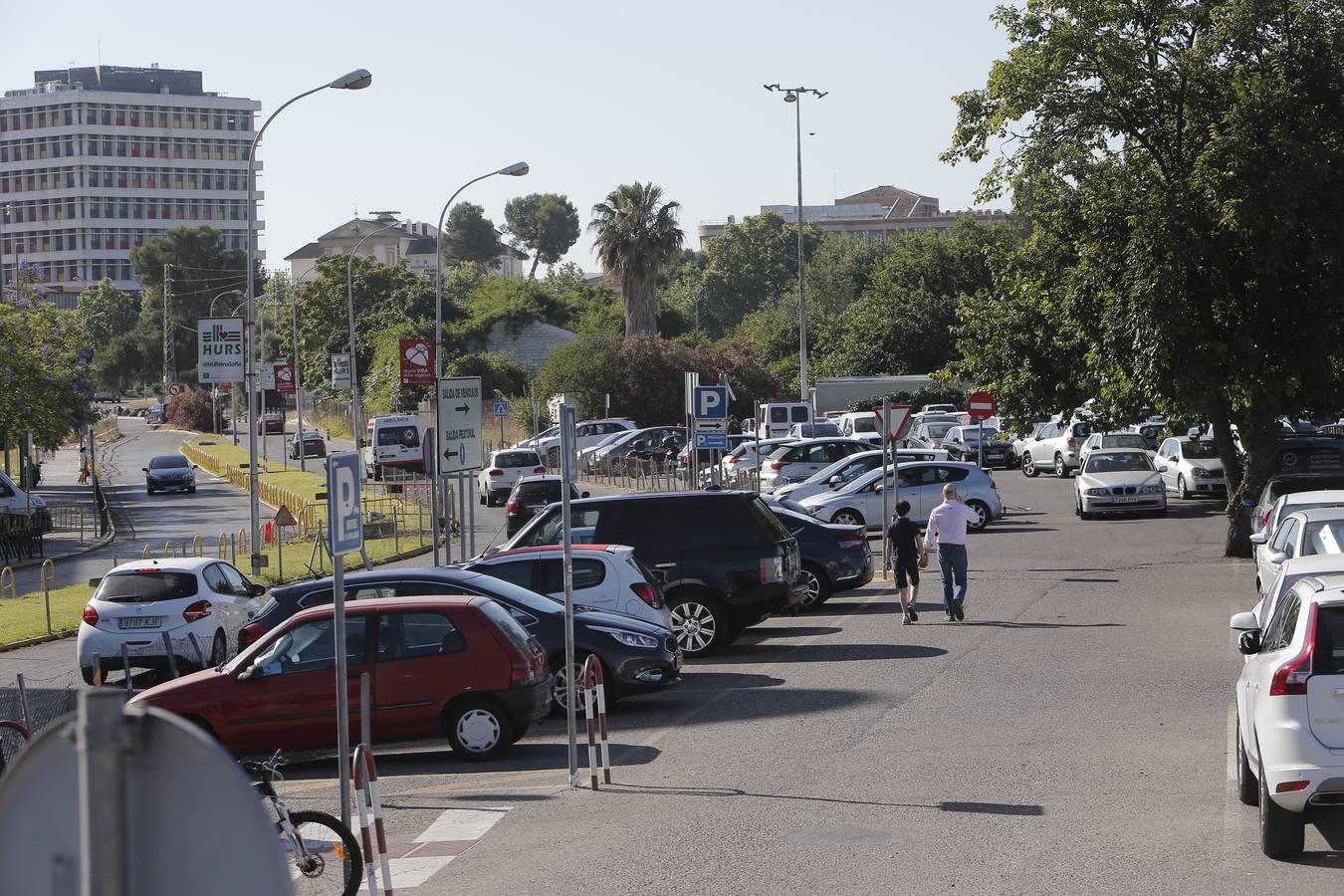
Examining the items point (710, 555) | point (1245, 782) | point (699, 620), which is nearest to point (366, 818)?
point (1245, 782)

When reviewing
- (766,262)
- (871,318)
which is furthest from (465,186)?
(766,262)

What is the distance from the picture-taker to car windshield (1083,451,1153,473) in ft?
119

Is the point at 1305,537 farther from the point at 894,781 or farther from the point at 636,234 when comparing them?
the point at 636,234

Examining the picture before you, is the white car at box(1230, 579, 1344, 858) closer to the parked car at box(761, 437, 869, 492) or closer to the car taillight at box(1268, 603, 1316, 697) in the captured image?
the car taillight at box(1268, 603, 1316, 697)

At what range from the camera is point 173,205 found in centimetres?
16512

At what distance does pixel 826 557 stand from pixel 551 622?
8.37 m

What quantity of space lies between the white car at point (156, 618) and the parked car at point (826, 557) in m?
7.70

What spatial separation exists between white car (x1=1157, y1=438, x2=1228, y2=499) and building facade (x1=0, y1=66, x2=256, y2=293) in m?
138

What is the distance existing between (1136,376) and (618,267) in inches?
2174

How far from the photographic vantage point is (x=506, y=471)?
48875 millimetres

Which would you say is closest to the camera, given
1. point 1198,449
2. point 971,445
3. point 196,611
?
point 196,611

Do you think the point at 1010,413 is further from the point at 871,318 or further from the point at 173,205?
the point at 173,205

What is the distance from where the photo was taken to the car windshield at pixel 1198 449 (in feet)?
134

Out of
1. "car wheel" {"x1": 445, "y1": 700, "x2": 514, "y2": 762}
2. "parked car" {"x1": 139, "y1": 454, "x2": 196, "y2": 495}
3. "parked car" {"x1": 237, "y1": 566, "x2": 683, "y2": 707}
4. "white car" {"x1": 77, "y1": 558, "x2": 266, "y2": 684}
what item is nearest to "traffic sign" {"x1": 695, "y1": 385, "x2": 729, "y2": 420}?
"white car" {"x1": 77, "y1": 558, "x2": 266, "y2": 684}
